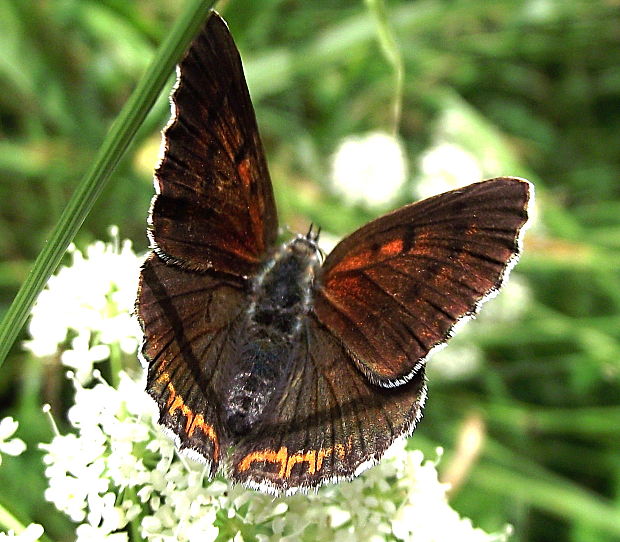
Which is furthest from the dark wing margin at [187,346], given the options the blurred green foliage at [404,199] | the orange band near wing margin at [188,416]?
the blurred green foliage at [404,199]

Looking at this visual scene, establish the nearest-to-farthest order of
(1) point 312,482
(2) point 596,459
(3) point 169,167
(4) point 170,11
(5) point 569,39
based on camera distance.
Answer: (1) point 312,482 < (3) point 169,167 < (2) point 596,459 < (4) point 170,11 < (5) point 569,39

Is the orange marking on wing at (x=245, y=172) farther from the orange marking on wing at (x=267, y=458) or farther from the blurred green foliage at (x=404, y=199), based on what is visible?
the blurred green foliage at (x=404, y=199)

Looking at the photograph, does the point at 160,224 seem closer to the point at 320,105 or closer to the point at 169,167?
the point at 169,167

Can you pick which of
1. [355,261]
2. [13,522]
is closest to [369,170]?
[355,261]

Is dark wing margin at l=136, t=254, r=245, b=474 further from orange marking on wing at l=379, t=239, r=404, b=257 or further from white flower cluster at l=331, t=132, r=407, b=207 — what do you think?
white flower cluster at l=331, t=132, r=407, b=207

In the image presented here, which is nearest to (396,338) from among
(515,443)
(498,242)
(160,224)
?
(498,242)
